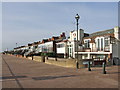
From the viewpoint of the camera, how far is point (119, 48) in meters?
24.5

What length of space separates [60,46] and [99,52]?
19.2 meters

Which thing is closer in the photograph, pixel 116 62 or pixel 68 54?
pixel 116 62

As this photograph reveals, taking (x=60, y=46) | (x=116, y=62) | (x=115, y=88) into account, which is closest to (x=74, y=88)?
(x=115, y=88)

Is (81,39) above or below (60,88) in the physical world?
above

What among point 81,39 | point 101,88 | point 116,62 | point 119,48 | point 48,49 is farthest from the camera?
point 48,49

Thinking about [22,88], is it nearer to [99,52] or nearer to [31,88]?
[31,88]

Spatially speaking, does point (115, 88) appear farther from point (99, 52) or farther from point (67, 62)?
point (99, 52)

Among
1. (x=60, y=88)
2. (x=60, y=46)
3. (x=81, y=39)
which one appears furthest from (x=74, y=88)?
(x=60, y=46)

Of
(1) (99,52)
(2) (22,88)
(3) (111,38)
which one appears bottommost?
(2) (22,88)

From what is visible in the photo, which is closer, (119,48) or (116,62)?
(116,62)

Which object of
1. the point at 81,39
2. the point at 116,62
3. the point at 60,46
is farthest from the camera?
the point at 60,46

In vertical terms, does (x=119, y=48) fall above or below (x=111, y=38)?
below

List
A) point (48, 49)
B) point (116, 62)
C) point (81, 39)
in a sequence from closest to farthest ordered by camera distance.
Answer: point (116, 62) < point (81, 39) < point (48, 49)

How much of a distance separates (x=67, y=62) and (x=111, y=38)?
9.75 meters
